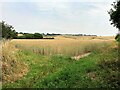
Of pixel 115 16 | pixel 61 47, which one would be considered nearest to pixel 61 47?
pixel 61 47

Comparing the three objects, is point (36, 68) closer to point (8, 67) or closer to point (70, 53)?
point (8, 67)

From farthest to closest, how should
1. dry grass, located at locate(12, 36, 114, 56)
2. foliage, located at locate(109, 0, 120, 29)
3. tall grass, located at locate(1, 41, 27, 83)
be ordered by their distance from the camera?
1. dry grass, located at locate(12, 36, 114, 56)
2. foliage, located at locate(109, 0, 120, 29)
3. tall grass, located at locate(1, 41, 27, 83)

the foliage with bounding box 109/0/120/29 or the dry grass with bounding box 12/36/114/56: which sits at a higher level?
the foliage with bounding box 109/0/120/29

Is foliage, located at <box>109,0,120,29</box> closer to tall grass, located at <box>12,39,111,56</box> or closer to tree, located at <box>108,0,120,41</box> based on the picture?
tree, located at <box>108,0,120,41</box>

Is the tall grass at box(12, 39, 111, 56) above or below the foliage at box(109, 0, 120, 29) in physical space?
below

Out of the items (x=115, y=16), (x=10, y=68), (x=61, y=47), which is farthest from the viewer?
(x=61, y=47)

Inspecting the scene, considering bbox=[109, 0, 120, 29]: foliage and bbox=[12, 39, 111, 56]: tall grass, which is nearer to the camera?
bbox=[109, 0, 120, 29]: foliage

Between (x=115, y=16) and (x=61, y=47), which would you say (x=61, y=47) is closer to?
(x=61, y=47)

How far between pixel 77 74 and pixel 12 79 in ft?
10.0

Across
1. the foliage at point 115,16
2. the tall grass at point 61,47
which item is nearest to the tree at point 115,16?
the foliage at point 115,16

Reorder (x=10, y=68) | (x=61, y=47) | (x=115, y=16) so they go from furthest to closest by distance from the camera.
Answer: (x=61, y=47)
(x=115, y=16)
(x=10, y=68)

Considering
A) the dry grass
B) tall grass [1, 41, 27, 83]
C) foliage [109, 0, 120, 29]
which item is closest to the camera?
tall grass [1, 41, 27, 83]

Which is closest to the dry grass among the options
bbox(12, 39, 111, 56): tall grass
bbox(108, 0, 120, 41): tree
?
bbox(12, 39, 111, 56): tall grass

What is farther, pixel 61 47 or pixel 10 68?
pixel 61 47
